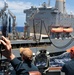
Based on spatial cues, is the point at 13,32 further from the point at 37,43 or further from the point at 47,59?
the point at 47,59

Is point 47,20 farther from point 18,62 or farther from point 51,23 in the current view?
point 18,62

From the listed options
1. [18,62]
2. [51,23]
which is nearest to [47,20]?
[51,23]

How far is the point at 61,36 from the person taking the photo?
4909cm

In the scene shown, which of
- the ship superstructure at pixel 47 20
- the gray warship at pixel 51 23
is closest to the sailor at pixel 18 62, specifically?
the gray warship at pixel 51 23

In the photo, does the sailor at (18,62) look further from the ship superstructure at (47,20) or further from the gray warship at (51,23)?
the ship superstructure at (47,20)

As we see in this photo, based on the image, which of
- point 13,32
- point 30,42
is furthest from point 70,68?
point 13,32

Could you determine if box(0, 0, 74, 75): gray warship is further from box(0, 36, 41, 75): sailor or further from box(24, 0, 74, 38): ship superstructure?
box(0, 36, 41, 75): sailor

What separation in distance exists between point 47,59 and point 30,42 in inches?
1256

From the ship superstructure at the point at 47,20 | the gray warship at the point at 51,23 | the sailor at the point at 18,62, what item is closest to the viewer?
the sailor at the point at 18,62

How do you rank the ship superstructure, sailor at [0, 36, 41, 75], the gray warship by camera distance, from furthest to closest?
1. the ship superstructure
2. the gray warship
3. sailor at [0, 36, 41, 75]

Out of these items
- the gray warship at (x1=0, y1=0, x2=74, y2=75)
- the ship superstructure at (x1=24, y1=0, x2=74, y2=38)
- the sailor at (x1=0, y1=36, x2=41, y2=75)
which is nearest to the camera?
the sailor at (x1=0, y1=36, x2=41, y2=75)

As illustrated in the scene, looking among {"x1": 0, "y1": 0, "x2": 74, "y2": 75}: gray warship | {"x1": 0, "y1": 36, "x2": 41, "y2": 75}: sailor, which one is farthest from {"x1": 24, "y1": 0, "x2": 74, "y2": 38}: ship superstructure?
{"x1": 0, "y1": 36, "x2": 41, "y2": 75}: sailor

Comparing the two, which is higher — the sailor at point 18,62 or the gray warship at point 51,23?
the sailor at point 18,62

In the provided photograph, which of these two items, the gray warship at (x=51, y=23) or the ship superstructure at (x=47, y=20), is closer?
the gray warship at (x=51, y=23)
